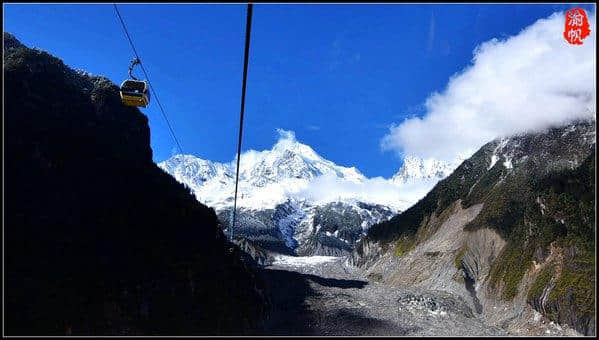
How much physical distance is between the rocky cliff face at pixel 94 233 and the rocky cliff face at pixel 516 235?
35.8m

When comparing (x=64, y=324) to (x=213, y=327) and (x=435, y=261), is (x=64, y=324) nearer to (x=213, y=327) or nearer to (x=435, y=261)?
(x=213, y=327)

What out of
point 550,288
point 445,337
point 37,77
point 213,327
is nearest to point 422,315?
point 445,337

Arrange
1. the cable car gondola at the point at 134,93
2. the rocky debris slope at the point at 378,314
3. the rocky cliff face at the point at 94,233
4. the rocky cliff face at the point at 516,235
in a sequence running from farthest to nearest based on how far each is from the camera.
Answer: the rocky debris slope at the point at 378,314 → the rocky cliff face at the point at 516,235 → the rocky cliff face at the point at 94,233 → the cable car gondola at the point at 134,93

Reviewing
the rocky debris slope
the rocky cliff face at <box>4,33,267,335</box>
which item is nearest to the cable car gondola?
the rocky cliff face at <box>4,33,267,335</box>

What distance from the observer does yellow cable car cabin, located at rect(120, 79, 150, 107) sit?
3703 cm

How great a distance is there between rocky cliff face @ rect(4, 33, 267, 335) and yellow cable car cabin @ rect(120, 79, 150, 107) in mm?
17495

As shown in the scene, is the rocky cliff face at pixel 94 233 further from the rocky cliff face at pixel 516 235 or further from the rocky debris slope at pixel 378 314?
the rocky cliff face at pixel 516 235

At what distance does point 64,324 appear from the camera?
134ft

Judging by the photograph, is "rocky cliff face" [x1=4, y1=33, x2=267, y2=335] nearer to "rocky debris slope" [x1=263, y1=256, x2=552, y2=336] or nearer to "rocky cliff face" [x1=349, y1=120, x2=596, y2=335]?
"rocky debris slope" [x1=263, y1=256, x2=552, y2=336]

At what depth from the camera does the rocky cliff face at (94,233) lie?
145 feet

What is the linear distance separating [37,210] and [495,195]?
85.6 metres

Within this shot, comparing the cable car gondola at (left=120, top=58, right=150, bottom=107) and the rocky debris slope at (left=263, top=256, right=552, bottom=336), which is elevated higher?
the cable car gondola at (left=120, top=58, right=150, bottom=107)

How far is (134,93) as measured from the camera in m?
37.2

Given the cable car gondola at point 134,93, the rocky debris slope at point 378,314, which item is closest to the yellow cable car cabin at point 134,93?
the cable car gondola at point 134,93
